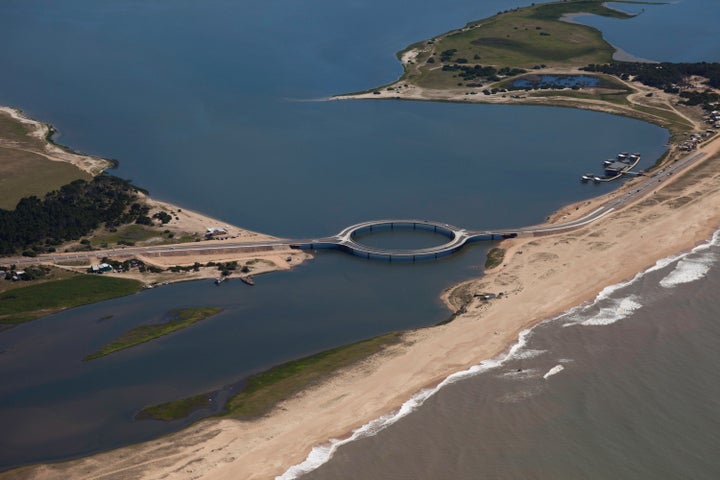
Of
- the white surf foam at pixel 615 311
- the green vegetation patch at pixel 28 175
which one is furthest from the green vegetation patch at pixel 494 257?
the green vegetation patch at pixel 28 175

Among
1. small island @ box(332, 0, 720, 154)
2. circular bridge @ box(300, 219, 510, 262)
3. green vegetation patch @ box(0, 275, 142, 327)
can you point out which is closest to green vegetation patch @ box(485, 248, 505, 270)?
circular bridge @ box(300, 219, 510, 262)

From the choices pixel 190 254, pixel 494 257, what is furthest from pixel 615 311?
pixel 190 254

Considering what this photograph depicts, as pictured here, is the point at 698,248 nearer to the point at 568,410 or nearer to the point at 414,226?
the point at 414,226

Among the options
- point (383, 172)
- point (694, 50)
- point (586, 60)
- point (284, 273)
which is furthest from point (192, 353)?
point (694, 50)

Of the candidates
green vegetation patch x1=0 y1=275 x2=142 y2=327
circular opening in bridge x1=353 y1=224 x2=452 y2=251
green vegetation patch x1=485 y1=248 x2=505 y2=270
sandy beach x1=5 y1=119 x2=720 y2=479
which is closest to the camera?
sandy beach x1=5 y1=119 x2=720 y2=479

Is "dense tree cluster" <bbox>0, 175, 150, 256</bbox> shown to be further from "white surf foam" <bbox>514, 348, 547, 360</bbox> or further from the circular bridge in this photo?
"white surf foam" <bbox>514, 348, 547, 360</bbox>

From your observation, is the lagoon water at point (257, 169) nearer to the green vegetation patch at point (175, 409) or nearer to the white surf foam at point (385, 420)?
the green vegetation patch at point (175, 409)
